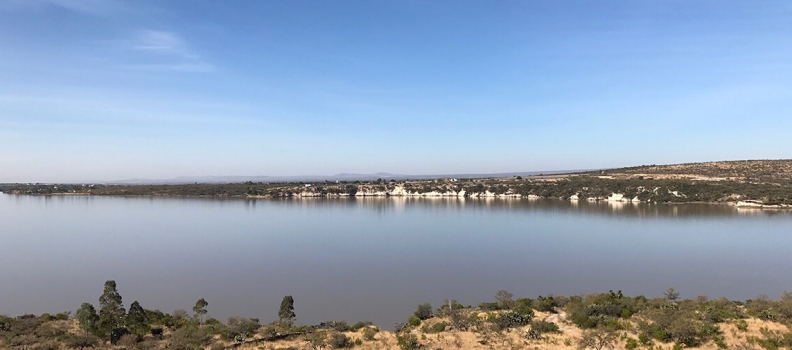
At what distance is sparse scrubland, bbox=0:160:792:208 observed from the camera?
55.4 meters

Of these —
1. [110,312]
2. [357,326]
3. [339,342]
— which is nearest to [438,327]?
[357,326]

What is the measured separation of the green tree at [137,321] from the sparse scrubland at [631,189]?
60.7 meters

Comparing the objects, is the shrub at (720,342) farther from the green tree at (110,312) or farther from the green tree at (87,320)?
the green tree at (87,320)

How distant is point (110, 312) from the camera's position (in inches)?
541

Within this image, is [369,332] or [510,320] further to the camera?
[510,320]

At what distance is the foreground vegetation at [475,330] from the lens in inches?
447

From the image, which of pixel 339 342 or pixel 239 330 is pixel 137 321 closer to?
pixel 239 330

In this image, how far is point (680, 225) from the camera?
3719 centimetres

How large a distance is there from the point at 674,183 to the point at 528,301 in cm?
5939

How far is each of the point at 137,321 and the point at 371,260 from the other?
14.0 m

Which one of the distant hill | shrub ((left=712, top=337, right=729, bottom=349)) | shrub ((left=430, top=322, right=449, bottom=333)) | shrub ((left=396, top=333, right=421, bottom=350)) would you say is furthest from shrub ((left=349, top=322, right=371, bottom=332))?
the distant hill

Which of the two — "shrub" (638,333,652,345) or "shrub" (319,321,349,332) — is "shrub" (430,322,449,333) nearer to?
"shrub" (319,321,349,332)

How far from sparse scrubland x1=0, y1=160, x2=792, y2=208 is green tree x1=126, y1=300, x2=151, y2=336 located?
60.7 meters

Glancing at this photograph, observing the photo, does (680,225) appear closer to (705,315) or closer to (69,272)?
(705,315)
